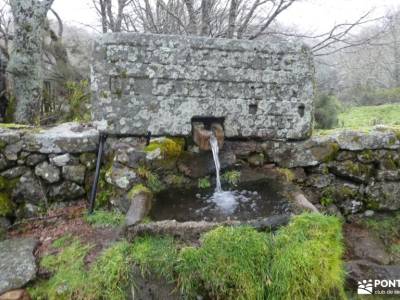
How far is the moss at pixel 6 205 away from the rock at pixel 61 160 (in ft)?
2.08

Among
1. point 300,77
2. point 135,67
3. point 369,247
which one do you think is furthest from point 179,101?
point 369,247

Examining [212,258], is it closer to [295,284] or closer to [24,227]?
[295,284]

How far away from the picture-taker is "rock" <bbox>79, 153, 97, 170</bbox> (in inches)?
153

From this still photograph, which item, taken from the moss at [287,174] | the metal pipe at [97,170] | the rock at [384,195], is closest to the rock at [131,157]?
the metal pipe at [97,170]

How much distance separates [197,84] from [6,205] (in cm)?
258

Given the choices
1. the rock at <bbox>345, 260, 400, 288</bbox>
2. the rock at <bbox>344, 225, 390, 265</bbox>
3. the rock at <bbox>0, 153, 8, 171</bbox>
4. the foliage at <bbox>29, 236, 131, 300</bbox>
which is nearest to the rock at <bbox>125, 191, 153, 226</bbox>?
the foliage at <bbox>29, 236, 131, 300</bbox>

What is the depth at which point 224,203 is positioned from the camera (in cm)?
339

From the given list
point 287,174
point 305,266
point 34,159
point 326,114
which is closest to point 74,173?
point 34,159

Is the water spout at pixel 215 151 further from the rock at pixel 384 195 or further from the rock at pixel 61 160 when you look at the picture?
the rock at pixel 384 195

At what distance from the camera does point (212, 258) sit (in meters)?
2.38

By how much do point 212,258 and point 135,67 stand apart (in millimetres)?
2353

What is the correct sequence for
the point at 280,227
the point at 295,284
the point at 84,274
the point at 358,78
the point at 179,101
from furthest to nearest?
the point at 358,78
the point at 179,101
the point at 280,227
the point at 84,274
the point at 295,284

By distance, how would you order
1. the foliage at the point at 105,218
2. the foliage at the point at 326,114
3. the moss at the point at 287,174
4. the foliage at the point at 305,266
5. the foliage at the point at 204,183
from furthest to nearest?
the foliage at the point at 326,114
the moss at the point at 287,174
the foliage at the point at 204,183
the foliage at the point at 105,218
the foliage at the point at 305,266

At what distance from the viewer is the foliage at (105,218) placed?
11.0 feet
